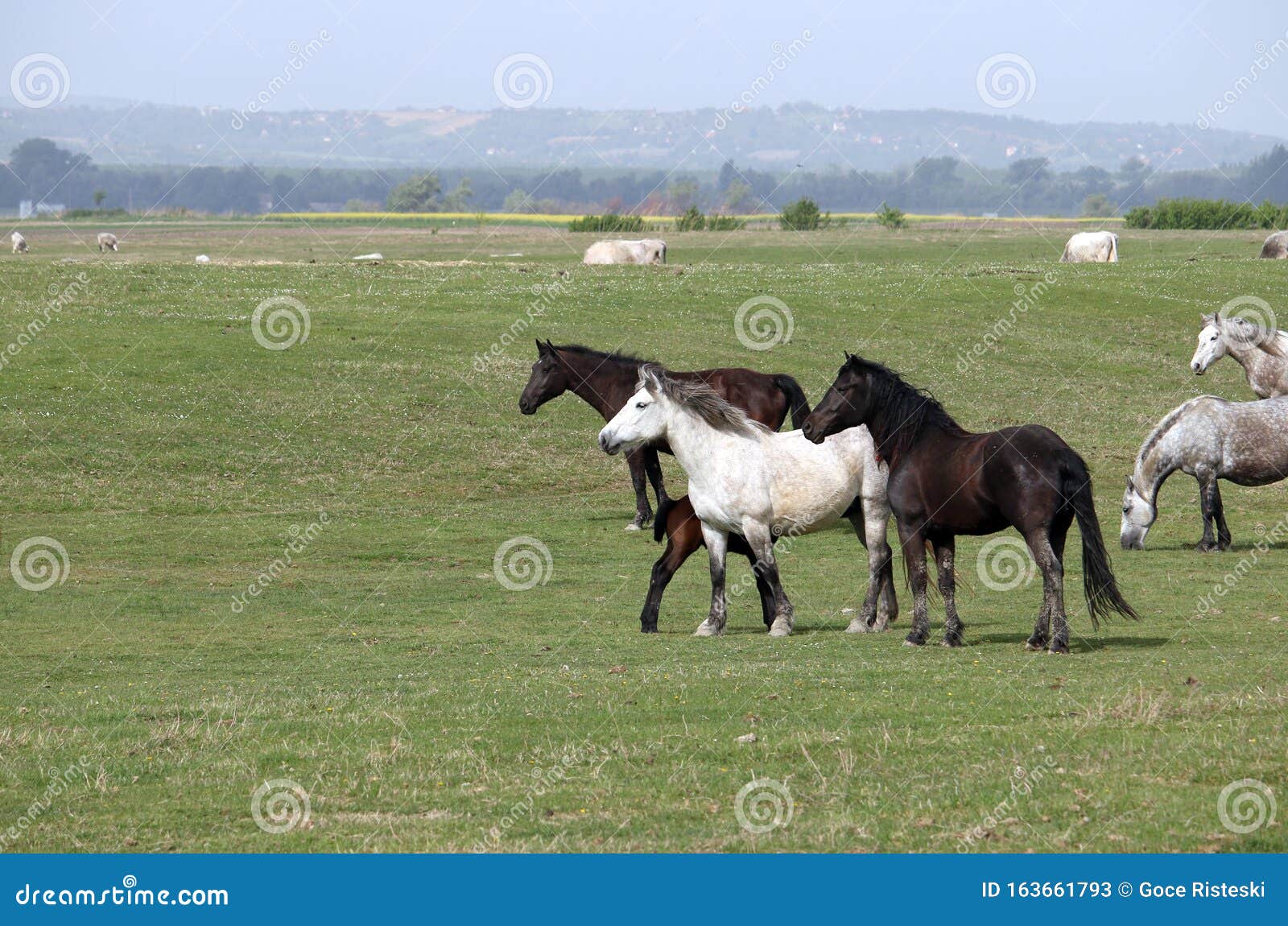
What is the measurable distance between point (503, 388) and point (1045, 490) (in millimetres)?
22070

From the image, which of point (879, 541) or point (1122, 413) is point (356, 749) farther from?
point (1122, 413)

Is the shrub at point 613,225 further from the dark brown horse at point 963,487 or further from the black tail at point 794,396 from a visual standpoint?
the dark brown horse at point 963,487

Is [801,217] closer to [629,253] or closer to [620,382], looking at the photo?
[629,253]

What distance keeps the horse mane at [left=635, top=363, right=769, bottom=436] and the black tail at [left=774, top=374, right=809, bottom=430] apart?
4434mm

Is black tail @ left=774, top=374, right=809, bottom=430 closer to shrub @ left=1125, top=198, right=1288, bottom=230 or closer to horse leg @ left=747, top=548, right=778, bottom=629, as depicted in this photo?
horse leg @ left=747, top=548, right=778, bottom=629

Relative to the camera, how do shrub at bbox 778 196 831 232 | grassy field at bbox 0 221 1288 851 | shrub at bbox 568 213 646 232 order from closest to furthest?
grassy field at bbox 0 221 1288 851 < shrub at bbox 568 213 646 232 < shrub at bbox 778 196 831 232

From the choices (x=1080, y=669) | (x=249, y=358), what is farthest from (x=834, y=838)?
(x=249, y=358)

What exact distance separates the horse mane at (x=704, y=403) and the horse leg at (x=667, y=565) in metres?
1.25

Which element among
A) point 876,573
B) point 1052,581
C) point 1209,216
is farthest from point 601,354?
point 1209,216

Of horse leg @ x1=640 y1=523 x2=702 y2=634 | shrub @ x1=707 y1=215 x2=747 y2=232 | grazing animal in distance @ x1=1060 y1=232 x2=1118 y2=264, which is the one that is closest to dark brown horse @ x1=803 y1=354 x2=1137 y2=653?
horse leg @ x1=640 y1=523 x2=702 y2=634

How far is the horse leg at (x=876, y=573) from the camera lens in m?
15.4

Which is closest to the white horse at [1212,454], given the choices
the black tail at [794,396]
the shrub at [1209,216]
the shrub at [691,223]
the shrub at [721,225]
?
the black tail at [794,396]

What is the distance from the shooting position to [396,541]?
22.9 m

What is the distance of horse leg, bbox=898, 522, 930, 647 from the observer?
1405cm
